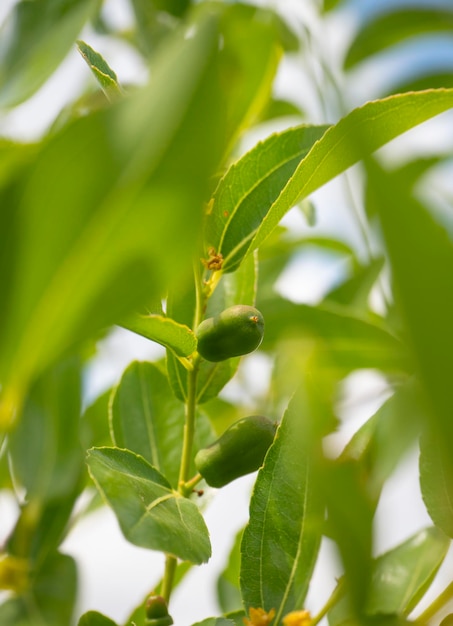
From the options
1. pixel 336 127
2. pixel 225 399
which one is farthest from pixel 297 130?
pixel 225 399

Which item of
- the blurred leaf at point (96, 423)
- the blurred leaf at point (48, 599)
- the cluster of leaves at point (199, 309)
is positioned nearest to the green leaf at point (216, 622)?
the cluster of leaves at point (199, 309)

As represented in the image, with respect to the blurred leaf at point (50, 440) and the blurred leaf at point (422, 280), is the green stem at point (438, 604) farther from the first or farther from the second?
the blurred leaf at point (50, 440)

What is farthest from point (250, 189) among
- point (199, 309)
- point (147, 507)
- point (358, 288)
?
point (358, 288)

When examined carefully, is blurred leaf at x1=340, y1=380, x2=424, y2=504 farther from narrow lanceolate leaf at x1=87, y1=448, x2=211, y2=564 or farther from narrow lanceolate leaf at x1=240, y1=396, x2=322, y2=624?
narrow lanceolate leaf at x1=87, y1=448, x2=211, y2=564

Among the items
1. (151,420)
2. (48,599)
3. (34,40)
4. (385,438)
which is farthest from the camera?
(34,40)

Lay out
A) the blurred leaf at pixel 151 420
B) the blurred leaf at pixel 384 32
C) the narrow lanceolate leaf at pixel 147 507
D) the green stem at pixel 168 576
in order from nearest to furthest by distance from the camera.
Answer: the narrow lanceolate leaf at pixel 147 507 → the green stem at pixel 168 576 → the blurred leaf at pixel 151 420 → the blurred leaf at pixel 384 32

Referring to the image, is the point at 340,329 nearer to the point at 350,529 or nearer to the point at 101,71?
the point at 101,71

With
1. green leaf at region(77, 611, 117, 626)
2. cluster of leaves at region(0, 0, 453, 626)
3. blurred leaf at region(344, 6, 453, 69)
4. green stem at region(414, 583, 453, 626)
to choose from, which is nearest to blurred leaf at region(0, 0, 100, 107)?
cluster of leaves at region(0, 0, 453, 626)
